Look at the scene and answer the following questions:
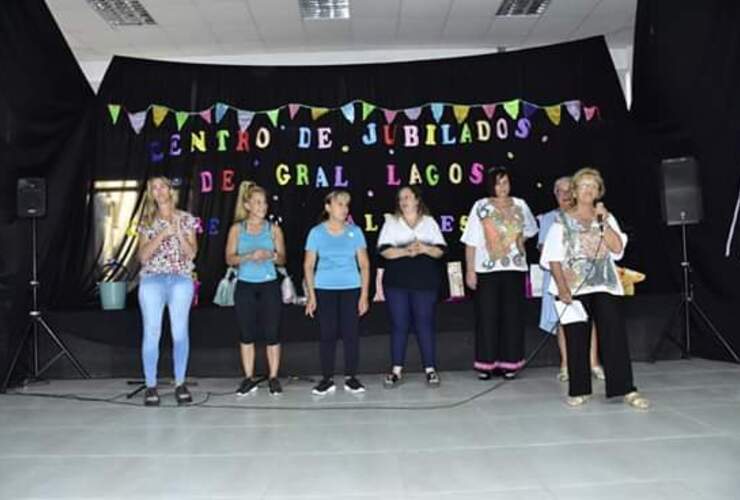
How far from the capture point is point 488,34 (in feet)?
23.2

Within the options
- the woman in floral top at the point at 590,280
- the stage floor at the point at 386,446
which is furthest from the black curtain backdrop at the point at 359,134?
the woman in floral top at the point at 590,280

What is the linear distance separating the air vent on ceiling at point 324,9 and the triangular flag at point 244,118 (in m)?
1.03

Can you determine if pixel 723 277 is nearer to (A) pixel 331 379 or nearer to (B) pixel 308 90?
(A) pixel 331 379

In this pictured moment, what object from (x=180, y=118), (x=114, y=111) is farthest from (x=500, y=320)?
(x=114, y=111)

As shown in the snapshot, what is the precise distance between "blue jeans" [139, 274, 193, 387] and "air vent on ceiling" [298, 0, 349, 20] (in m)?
3.04

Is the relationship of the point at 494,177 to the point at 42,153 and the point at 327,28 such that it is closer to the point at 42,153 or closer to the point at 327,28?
the point at 327,28

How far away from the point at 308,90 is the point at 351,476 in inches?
174

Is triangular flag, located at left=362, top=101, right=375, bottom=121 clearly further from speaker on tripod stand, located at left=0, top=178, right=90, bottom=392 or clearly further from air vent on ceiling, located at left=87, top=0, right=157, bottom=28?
speaker on tripod stand, located at left=0, top=178, right=90, bottom=392

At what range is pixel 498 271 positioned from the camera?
466 cm

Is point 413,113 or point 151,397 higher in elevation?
point 413,113

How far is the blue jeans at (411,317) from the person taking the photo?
4.66 m

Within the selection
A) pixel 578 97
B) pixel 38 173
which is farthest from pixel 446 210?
pixel 38 173

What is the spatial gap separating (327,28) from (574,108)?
2.42 meters

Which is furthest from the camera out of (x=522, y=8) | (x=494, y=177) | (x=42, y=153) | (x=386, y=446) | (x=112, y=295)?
(x=522, y=8)
